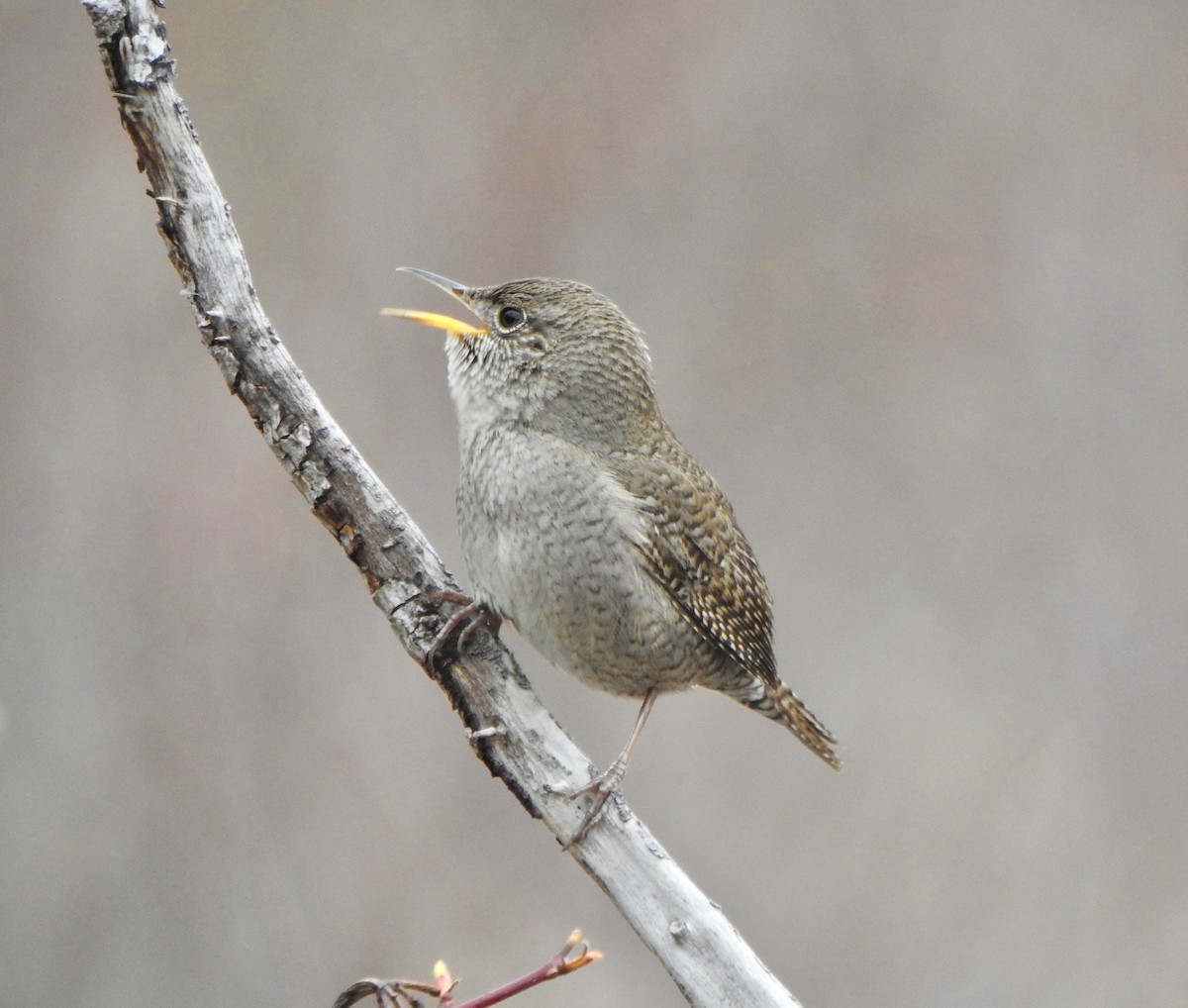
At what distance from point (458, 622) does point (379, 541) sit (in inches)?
9.0

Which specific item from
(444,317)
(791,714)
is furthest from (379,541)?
(791,714)

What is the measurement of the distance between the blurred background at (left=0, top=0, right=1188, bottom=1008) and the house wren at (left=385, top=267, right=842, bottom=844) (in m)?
2.31

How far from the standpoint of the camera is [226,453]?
5.52 meters

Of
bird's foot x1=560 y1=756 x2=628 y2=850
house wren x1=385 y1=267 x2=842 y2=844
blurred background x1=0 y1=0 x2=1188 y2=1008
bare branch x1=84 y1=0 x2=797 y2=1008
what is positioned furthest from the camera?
blurred background x1=0 y1=0 x2=1188 y2=1008

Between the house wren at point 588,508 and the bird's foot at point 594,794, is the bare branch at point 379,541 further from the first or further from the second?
the house wren at point 588,508

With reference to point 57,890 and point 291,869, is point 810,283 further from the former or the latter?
point 57,890

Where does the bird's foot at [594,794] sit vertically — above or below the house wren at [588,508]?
below

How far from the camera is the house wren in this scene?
109 inches

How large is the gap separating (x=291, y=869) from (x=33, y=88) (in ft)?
10.9

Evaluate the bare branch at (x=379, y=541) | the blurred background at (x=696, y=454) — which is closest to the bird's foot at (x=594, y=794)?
the bare branch at (x=379, y=541)

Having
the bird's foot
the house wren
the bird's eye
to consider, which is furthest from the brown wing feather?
the bird's foot

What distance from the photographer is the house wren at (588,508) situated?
2.76 meters

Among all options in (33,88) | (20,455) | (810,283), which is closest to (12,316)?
(20,455)

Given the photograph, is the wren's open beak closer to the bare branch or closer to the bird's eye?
the bird's eye
